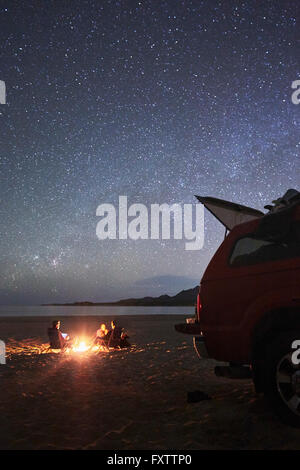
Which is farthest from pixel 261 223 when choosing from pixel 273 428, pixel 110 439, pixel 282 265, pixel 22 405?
pixel 22 405

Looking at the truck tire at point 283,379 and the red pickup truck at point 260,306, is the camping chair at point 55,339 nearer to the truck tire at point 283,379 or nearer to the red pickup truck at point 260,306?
the red pickup truck at point 260,306

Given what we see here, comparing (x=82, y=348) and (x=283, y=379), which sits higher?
(x=283, y=379)

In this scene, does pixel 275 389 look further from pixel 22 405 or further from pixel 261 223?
pixel 22 405

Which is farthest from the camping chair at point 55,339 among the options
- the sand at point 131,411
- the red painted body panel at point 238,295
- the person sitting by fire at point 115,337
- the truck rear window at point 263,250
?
the truck rear window at point 263,250

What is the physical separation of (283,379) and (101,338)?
904 centimetres

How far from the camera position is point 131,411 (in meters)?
5.21

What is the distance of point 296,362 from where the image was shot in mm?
4078

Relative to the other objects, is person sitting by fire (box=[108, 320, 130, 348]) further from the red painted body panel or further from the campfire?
the red painted body panel

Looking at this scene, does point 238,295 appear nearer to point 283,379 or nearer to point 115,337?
point 283,379

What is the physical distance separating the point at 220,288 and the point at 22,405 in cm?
337

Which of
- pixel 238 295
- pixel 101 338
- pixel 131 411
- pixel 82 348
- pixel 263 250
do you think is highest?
pixel 263 250

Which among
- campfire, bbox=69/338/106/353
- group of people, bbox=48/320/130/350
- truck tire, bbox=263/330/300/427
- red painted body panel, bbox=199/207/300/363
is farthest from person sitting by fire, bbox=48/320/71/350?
truck tire, bbox=263/330/300/427

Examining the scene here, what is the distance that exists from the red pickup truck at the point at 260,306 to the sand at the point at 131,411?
1.88ft

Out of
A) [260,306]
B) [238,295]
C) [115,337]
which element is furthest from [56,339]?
[260,306]
